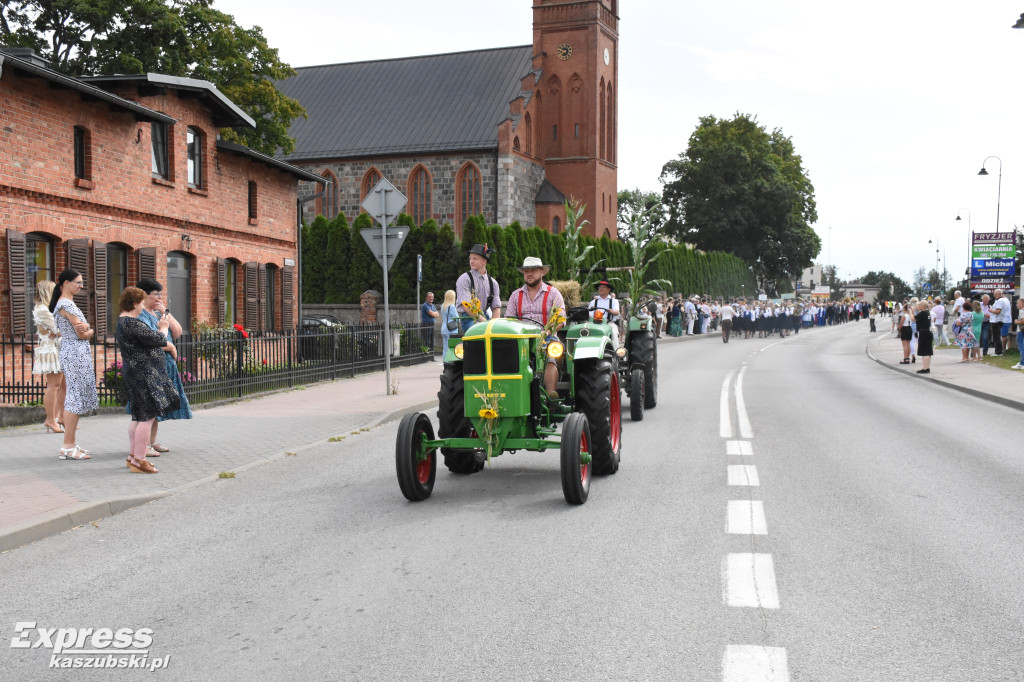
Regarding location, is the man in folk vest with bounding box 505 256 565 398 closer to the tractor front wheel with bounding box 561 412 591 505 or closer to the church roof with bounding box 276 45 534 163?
the tractor front wheel with bounding box 561 412 591 505

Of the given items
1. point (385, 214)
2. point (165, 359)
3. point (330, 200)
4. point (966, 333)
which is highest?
point (330, 200)

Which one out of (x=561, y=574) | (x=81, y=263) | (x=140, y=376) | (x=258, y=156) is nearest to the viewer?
(x=561, y=574)

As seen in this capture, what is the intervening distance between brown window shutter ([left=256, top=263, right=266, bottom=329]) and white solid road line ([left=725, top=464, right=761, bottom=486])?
1837cm

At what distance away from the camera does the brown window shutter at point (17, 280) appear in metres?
16.0

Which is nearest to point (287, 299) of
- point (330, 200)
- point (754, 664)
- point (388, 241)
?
point (388, 241)

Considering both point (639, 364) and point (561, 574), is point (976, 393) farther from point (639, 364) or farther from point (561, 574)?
point (561, 574)

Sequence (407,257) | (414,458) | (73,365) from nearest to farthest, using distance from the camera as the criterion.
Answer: (414,458) → (73,365) → (407,257)

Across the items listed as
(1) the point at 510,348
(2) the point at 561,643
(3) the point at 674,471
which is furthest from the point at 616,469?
(2) the point at 561,643

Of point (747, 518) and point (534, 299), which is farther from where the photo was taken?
point (534, 299)

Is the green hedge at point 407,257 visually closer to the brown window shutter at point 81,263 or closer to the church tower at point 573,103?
the brown window shutter at point 81,263

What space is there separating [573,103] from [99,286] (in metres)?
42.7

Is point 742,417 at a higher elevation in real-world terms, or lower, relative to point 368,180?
lower

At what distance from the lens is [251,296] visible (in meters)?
24.9

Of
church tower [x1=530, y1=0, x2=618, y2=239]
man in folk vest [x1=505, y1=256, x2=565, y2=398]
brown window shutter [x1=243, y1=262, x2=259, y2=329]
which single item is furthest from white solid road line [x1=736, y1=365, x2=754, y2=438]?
church tower [x1=530, y1=0, x2=618, y2=239]
